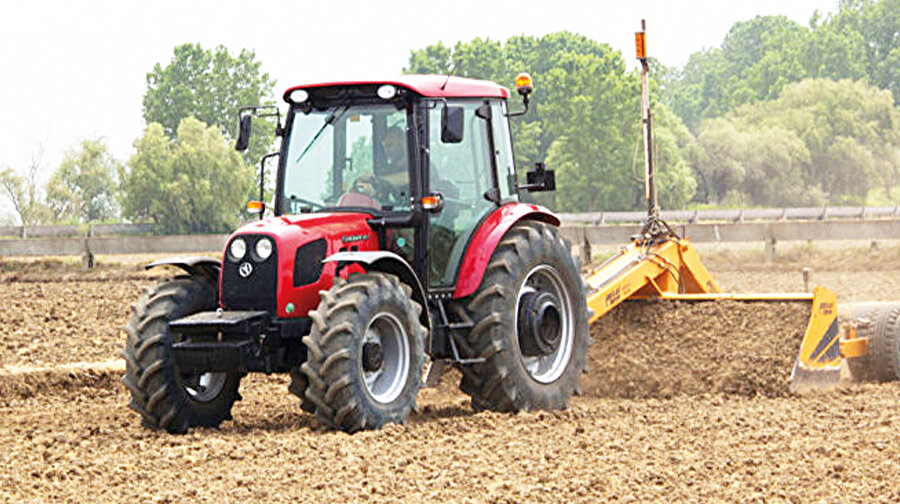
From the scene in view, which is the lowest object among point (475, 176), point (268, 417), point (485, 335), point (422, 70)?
point (268, 417)

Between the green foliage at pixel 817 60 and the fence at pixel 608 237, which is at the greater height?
the green foliage at pixel 817 60

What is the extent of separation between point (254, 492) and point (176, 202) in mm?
52609

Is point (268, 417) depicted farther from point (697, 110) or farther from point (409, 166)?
point (697, 110)

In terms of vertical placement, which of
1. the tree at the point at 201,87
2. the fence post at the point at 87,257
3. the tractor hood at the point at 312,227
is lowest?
the fence post at the point at 87,257

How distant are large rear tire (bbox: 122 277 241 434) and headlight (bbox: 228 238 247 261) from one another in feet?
1.50

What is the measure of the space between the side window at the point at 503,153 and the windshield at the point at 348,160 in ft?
3.07

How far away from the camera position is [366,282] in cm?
729

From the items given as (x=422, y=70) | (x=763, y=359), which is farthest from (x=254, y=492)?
(x=422, y=70)

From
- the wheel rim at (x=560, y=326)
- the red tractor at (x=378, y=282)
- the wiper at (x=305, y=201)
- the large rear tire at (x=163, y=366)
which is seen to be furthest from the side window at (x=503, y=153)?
the large rear tire at (x=163, y=366)

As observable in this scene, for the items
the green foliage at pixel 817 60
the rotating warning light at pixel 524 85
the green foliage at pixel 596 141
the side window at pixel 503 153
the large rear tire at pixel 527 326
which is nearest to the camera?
the large rear tire at pixel 527 326

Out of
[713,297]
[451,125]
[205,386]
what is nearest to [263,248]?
[205,386]

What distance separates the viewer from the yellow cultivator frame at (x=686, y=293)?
9.67 meters

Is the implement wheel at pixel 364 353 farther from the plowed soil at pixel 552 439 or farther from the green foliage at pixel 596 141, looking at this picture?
the green foliage at pixel 596 141

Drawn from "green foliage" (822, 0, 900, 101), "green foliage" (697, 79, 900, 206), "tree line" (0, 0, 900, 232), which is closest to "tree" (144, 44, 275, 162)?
"tree line" (0, 0, 900, 232)
